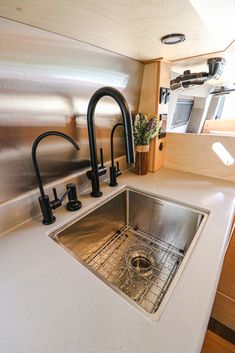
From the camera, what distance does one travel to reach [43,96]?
688 millimetres

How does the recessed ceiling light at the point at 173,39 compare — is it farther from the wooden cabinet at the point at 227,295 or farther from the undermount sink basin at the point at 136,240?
the wooden cabinet at the point at 227,295

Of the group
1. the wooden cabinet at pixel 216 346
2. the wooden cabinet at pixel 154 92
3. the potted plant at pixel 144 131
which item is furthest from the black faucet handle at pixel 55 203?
the wooden cabinet at pixel 216 346

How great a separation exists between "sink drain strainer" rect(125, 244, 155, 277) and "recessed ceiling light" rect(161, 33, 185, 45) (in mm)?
951

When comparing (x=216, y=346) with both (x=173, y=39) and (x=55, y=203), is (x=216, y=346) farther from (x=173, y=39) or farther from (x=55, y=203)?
(x=173, y=39)

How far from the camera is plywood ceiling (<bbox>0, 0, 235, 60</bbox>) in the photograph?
48 cm

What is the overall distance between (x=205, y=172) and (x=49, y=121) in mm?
957

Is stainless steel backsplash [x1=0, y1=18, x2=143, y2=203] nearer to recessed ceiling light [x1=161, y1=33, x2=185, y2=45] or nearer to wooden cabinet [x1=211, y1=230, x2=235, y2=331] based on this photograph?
recessed ceiling light [x1=161, y1=33, x2=185, y2=45]

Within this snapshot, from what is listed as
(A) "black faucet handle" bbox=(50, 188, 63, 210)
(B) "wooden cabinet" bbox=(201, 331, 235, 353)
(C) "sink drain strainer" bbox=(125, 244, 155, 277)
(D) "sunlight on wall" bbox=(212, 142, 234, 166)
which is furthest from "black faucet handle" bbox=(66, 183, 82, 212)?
(B) "wooden cabinet" bbox=(201, 331, 235, 353)

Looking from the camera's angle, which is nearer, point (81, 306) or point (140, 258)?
point (81, 306)

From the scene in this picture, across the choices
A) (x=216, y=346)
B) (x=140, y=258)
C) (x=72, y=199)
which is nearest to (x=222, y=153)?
(x=140, y=258)

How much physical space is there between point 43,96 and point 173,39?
0.60 metres

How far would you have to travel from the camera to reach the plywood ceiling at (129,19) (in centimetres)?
48

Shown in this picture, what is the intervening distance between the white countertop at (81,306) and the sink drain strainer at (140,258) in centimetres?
30

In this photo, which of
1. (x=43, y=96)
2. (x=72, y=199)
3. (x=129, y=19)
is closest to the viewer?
(x=129, y=19)
